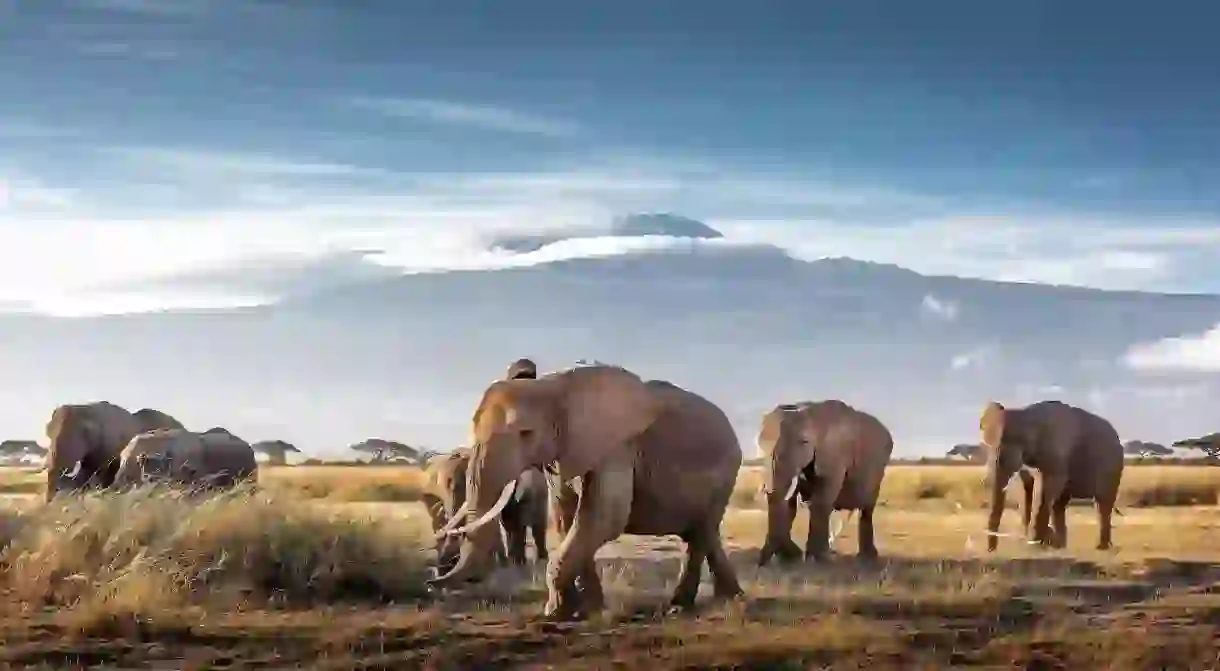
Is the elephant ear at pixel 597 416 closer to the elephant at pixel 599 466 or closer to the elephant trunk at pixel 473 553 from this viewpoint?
the elephant at pixel 599 466

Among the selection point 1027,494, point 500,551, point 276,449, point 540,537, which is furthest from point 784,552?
point 276,449

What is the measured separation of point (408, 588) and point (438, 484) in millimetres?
5259

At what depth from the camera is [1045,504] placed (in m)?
25.1

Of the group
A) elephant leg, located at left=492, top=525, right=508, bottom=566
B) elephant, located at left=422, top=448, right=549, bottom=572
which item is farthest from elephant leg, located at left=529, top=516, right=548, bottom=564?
elephant leg, located at left=492, top=525, right=508, bottom=566

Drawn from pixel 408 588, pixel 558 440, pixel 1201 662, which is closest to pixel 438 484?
pixel 408 588

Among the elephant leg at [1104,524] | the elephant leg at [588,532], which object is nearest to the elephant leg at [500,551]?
the elephant leg at [588,532]

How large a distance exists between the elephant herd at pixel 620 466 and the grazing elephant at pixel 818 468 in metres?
0.03

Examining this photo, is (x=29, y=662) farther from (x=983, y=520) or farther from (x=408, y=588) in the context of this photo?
(x=983, y=520)

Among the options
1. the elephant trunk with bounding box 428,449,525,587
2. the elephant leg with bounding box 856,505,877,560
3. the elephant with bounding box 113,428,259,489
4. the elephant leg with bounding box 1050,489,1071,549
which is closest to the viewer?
the elephant trunk with bounding box 428,449,525,587

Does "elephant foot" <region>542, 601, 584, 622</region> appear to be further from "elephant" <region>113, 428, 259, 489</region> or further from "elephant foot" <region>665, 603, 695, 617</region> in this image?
"elephant" <region>113, 428, 259, 489</region>

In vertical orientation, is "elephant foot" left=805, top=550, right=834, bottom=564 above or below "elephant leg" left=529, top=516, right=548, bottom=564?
below

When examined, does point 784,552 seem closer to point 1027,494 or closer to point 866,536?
point 866,536

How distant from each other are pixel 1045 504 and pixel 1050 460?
0.94 metres

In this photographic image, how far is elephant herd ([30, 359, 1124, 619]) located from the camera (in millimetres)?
12758
